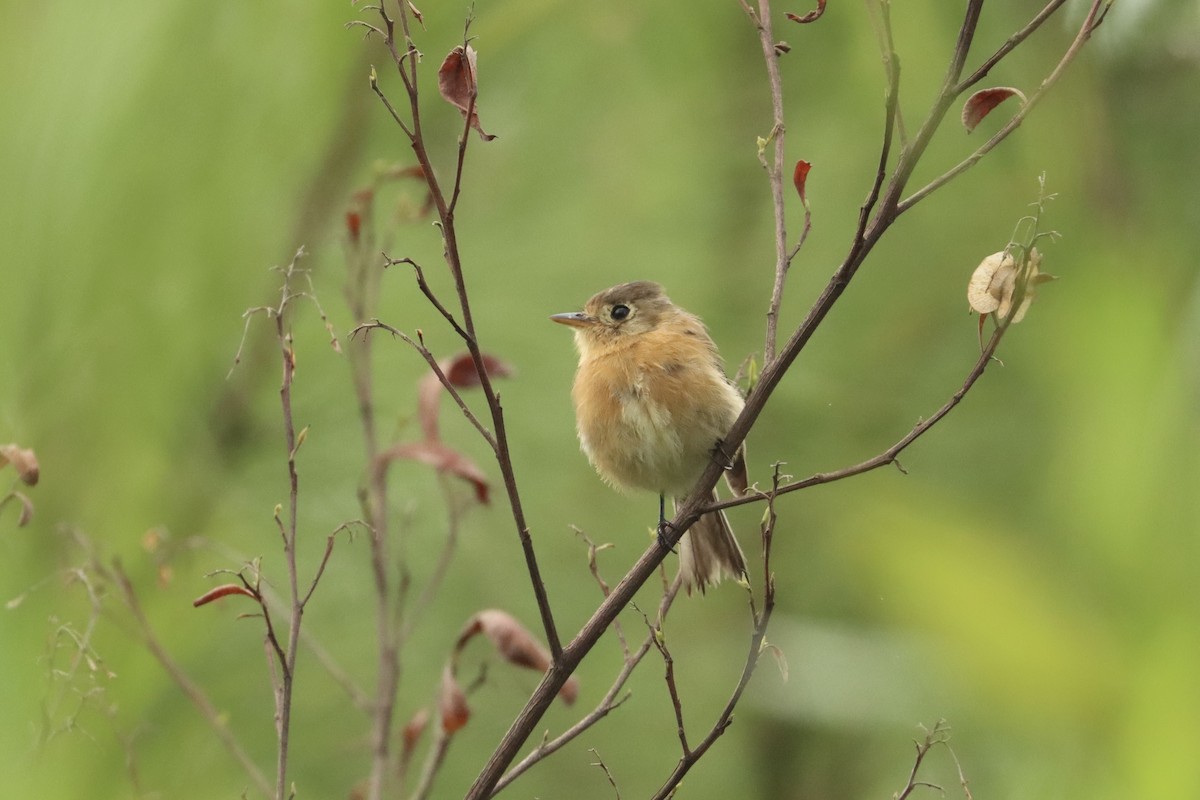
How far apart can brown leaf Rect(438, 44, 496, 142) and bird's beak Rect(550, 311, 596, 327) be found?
2.75 feet

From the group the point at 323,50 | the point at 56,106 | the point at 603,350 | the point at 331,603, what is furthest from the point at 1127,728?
the point at 603,350

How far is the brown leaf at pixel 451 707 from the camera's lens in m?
1.43

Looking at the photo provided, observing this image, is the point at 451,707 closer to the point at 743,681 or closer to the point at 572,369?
the point at 743,681

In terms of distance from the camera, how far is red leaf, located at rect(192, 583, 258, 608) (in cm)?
118

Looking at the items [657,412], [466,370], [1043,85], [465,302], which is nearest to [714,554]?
[657,412]

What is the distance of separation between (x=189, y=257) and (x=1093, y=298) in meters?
0.94

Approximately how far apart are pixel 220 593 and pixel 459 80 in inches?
20.6

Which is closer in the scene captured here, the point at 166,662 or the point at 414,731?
the point at 166,662

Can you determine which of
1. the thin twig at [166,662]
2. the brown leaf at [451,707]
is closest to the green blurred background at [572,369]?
the thin twig at [166,662]

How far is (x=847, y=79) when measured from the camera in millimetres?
1664

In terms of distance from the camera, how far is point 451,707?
4.75 feet

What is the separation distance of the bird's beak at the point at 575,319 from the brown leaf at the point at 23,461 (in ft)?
3.35

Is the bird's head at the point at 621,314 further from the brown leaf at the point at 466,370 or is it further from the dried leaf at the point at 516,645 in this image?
the dried leaf at the point at 516,645

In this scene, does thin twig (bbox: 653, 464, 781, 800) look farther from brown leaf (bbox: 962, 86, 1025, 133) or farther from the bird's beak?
the bird's beak
